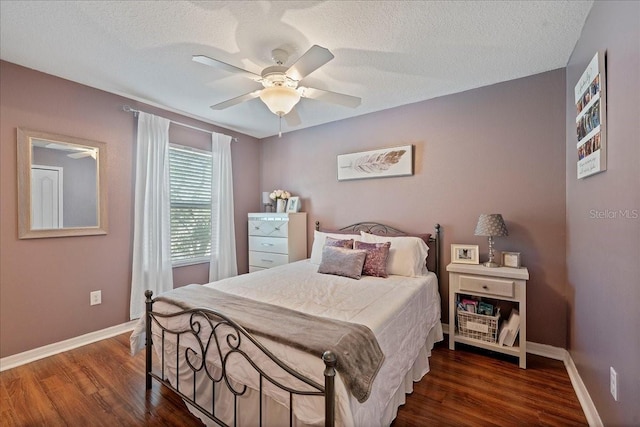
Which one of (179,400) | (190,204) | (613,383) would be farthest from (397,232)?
(190,204)

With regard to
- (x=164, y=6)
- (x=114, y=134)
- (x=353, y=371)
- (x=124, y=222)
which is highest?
(x=164, y=6)

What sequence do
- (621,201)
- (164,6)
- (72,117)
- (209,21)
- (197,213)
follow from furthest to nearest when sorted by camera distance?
(197,213) < (72,117) < (209,21) < (164,6) < (621,201)

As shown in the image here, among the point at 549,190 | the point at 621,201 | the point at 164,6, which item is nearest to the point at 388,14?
the point at 164,6

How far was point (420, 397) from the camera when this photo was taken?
196cm

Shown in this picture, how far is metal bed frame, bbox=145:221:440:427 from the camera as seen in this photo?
1123 mm

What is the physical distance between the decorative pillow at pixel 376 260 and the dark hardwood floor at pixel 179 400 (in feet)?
2.89

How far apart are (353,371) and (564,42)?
106 inches

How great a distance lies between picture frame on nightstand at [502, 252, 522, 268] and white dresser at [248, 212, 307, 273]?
2400 millimetres

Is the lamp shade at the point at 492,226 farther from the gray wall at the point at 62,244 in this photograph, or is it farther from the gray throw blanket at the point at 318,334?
the gray wall at the point at 62,244

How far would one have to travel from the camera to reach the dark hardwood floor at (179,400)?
1.75 metres

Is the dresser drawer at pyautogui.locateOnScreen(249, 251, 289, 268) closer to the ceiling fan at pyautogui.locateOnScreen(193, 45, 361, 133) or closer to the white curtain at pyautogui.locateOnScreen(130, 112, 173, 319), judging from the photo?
the white curtain at pyautogui.locateOnScreen(130, 112, 173, 319)

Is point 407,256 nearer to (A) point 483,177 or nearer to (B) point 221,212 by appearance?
(A) point 483,177

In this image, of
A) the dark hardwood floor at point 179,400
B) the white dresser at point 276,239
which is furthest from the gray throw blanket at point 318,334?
the white dresser at point 276,239

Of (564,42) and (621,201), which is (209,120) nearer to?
(564,42)
